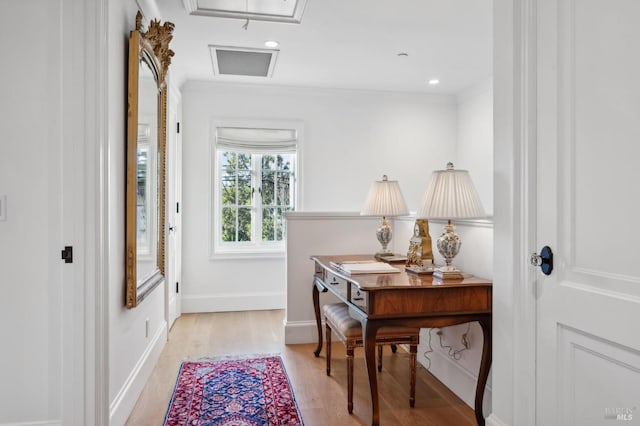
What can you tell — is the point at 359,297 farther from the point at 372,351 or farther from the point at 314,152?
the point at 314,152

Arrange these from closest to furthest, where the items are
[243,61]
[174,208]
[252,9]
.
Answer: [252,9], [243,61], [174,208]

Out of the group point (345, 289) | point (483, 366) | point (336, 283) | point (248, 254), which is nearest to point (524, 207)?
point (483, 366)

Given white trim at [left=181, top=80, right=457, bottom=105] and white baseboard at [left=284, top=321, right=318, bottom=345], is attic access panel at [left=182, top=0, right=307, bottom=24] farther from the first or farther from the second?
white baseboard at [left=284, top=321, right=318, bottom=345]

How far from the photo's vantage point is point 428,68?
4.11 metres

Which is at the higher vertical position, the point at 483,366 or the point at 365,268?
the point at 365,268

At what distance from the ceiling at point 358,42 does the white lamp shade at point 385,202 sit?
1.19m

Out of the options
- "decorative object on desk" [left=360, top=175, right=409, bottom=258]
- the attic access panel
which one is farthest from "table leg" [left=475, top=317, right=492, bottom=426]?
the attic access panel

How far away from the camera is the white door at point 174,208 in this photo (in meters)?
3.91

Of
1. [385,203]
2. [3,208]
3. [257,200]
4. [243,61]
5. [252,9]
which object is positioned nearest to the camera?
[3,208]

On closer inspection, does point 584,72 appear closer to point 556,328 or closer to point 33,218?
point 556,328

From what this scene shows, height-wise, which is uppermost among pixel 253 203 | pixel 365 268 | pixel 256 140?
pixel 256 140

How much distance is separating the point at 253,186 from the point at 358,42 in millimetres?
2009

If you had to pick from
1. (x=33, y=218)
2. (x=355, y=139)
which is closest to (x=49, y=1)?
(x=33, y=218)

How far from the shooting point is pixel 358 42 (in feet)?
11.3
